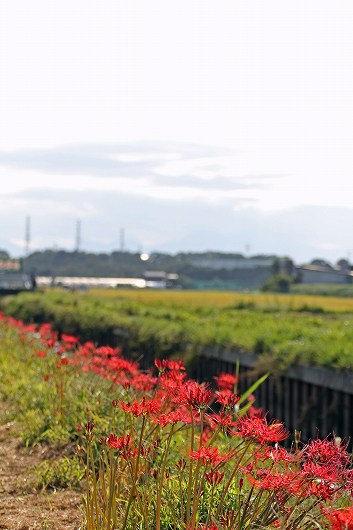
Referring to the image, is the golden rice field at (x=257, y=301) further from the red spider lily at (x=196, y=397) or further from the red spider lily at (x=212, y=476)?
the red spider lily at (x=196, y=397)

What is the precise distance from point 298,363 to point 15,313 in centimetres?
1934

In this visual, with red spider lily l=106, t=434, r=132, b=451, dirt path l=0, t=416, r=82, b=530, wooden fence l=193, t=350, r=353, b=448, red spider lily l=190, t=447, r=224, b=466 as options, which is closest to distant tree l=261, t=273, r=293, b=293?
wooden fence l=193, t=350, r=353, b=448

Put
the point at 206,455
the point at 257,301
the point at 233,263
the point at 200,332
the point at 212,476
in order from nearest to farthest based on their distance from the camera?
1. the point at 206,455
2. the point at 212,476
3. the point at 200,332
4. the point at 257,301
5. the point at 233,263

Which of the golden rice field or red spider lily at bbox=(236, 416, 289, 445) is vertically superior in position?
red spider lily at bbox=(236, 416, 289, 445)

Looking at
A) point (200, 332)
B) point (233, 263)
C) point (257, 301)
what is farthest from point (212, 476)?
point (233, 263)

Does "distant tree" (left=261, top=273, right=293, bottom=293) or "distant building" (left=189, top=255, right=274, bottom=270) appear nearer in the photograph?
"distant tree" (left=261, top=273, right=293, bottom=293)

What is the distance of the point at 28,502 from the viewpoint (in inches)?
228

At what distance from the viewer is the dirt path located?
17.2ft

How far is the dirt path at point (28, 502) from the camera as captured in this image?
207 inches

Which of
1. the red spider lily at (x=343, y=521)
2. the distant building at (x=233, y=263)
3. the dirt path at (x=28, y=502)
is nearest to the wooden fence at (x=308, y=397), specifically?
the dirt path at (x=28, y=502)

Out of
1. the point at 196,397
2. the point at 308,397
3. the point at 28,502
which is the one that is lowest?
the point at 308,397

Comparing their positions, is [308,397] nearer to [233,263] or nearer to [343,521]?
[343,521]

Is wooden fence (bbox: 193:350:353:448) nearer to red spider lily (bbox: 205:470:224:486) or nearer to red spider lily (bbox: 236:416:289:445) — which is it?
red spider lily (bbox: 205:470:224:486)

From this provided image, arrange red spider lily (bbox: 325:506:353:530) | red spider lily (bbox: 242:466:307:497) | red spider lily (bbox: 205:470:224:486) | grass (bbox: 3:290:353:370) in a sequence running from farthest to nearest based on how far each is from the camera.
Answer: grass (bbox: 3:290:353:370) → red spider lily (bbox: 205:470:224:486) → red spider lily (bbox: 242:466:307:497) → red spider lily (bbox: 325:506:353:530)
